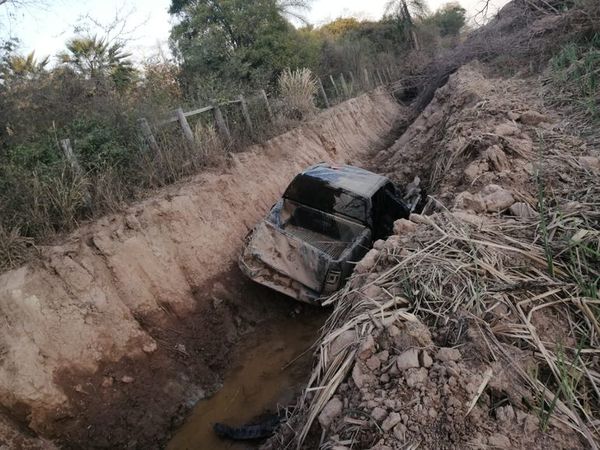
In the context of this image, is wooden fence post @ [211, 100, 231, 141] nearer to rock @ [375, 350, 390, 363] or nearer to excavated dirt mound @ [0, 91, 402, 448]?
excavated dirt mound @ [0, 91, 402, 448]

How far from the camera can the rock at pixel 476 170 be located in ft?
15.5

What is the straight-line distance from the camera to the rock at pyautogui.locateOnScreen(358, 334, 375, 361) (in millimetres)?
2389

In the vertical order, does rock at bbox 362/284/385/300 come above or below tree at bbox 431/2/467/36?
below

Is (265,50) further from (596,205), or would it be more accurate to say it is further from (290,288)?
(596,205)

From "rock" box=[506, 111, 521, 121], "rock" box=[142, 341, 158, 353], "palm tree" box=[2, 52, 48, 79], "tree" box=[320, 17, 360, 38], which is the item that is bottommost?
"rock" box=[142, 341, 158, 353]

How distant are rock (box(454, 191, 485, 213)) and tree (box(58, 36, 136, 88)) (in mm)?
7780

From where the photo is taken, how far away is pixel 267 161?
30.1 feet

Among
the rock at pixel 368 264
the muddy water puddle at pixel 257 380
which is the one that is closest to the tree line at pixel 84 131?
the muddy water puddle at pixel 257 380

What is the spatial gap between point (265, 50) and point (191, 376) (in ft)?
42.0

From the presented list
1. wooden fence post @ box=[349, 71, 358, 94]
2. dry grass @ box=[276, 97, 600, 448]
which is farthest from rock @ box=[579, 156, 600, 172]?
wooden fence post @ box=[349, 71, 358, 94]

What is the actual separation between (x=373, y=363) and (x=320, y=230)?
4.12 meters

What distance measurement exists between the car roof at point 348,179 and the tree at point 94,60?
531 centimetres

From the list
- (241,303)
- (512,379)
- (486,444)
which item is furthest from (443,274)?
(241,303)

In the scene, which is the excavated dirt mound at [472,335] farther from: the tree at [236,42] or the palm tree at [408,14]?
the palm tree at [408,14]
